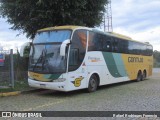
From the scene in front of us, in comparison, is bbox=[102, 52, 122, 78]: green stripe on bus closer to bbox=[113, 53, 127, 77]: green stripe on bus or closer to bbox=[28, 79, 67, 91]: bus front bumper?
bbox=[113, 53, 127, 77]: green stripe on bus

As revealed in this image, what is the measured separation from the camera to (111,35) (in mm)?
18078

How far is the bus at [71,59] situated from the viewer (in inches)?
535

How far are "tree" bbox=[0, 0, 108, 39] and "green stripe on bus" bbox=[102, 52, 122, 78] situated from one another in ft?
11.1

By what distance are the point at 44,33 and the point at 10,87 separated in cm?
330

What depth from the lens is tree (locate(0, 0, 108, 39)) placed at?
60.6 ft

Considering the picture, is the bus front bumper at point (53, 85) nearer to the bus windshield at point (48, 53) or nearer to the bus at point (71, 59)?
the bus at point (71, 59)

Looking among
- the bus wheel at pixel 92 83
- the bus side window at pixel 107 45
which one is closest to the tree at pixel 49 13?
the bus side window at pixel 107 45

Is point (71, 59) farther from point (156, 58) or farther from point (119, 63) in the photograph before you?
point (156, 58)

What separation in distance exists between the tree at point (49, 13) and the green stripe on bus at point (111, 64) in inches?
133

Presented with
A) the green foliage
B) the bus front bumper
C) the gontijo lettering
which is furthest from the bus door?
the green foliage

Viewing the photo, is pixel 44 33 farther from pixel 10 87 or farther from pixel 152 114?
pixel 152 114

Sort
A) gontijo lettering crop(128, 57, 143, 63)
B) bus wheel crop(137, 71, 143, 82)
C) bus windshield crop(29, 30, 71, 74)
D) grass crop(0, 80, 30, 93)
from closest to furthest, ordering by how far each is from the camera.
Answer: bus windshield crop(29, 30, 71, 74) < grass crop(0, 80, 30, 93) < gontijo lettering crop(128, 57, 143, 63) < bus wheel crop(137, 71, 143, 82)

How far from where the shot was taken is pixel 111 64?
18.0 metres

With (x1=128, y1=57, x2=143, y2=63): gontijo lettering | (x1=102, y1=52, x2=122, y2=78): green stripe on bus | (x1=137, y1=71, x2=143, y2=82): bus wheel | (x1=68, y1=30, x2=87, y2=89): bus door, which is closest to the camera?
(x1=68, y1=30, x2=87, y2=89): bus door
